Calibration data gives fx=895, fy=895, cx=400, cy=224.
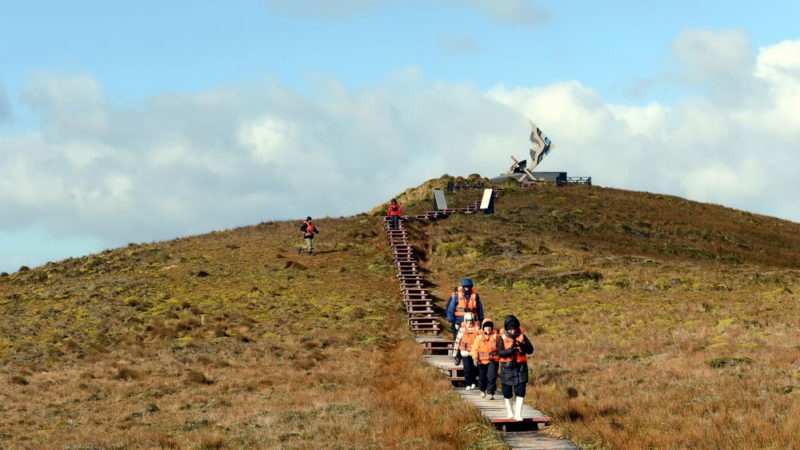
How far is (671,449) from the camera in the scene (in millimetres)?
13516

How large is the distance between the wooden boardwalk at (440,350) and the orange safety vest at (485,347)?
95 centimetres

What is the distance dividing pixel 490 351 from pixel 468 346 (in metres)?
1.83

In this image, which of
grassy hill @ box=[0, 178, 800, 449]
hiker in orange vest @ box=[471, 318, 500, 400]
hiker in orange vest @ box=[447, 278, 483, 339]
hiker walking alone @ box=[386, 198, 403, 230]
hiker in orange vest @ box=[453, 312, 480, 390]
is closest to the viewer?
grassy hill @ box=[0, 178, 800, 449]

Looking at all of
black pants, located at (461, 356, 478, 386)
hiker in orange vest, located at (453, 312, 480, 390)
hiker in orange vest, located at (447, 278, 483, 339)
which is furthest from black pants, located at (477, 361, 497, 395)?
hiker in orange vest, located at (447, 278, 483, 339)

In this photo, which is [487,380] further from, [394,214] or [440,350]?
[394,214]

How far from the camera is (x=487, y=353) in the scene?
19.0 metres

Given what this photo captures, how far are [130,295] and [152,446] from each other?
1256 inches

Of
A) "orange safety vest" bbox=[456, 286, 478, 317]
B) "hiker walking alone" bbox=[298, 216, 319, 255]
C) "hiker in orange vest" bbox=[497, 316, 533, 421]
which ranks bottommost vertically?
"hiker in orange vest" bbox=[497, 316, 533, 421]

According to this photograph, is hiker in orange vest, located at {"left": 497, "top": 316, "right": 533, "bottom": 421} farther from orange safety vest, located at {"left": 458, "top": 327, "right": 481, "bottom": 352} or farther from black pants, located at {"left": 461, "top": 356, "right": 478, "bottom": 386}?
black pants, located at {"left": 461, "top": 356, "right": 478, "bottom": 386}

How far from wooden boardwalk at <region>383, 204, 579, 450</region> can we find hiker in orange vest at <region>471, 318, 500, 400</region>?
0.36m

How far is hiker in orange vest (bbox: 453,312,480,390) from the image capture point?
2067 centimetres

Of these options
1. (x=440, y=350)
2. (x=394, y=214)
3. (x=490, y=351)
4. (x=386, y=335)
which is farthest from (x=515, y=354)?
(x=394, y=214)

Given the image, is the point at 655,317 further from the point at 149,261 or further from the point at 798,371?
the point at 149,261

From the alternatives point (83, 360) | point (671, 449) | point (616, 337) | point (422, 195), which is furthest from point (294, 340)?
point (422, 195)
